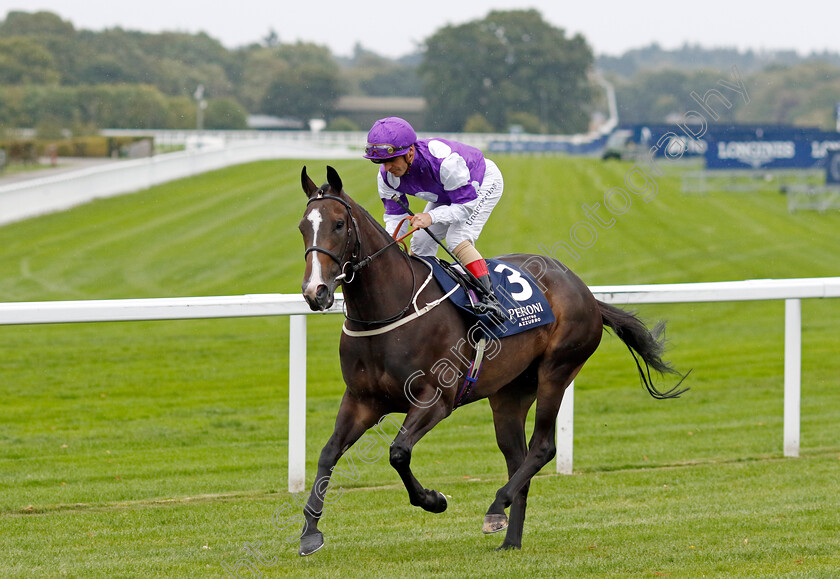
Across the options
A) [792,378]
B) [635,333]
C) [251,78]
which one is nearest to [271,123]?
[251,78]

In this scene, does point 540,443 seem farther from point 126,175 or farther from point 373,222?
point 126,175

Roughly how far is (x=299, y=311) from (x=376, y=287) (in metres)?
1.34

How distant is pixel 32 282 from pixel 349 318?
38.1ft

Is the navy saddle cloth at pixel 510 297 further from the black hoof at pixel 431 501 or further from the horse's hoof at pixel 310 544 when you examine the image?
the horse's hoof at pixel 310 544

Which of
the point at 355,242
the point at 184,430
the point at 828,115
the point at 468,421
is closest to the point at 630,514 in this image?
the point at 355,242

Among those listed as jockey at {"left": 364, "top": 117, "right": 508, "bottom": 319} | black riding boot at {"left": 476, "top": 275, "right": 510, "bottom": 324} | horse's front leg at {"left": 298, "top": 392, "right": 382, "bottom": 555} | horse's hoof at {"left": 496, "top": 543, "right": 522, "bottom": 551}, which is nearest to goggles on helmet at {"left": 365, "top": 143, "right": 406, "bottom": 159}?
jockey at {"left": 364, "top": 117, "right": 508, "bottom": 319}

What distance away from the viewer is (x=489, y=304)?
14.9 ft

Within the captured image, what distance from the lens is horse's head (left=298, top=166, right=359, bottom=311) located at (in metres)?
3.65

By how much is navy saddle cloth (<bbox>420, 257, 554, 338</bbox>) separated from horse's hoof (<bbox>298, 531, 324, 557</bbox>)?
1.13 m

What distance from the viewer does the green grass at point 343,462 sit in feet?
14.2

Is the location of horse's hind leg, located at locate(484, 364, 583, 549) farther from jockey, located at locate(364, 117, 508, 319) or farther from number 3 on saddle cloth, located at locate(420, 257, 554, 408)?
jockey, located at locate(364, 117, 508, 319)

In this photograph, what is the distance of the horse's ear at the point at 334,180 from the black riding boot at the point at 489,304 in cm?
89

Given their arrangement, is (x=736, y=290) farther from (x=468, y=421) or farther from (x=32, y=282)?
(x=32, y=282)

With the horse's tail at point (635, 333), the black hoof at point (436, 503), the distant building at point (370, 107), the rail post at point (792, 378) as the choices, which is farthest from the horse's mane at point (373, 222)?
the distant building at point (370, 107)
